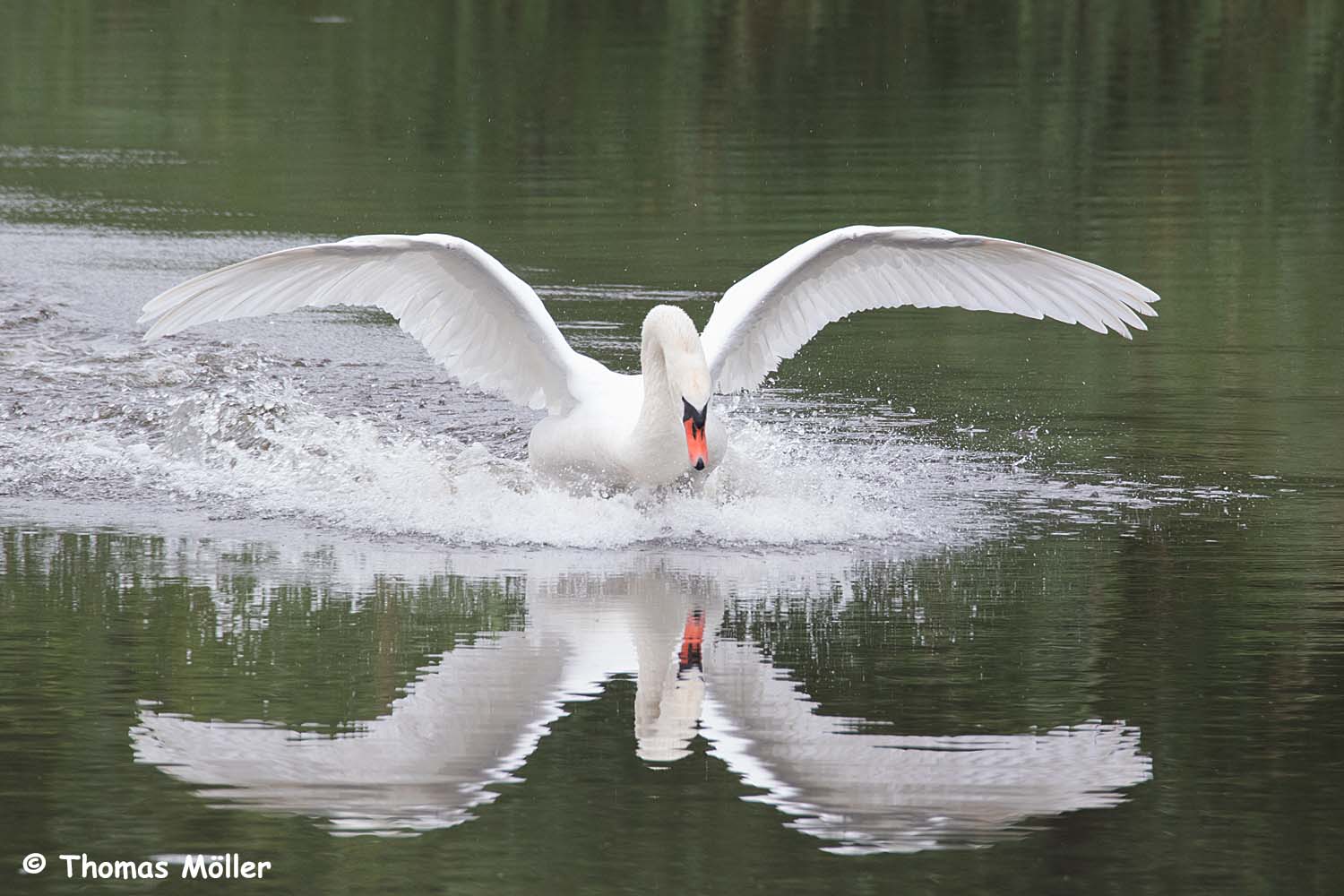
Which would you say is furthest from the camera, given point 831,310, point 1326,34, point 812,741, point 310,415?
point 1326,34

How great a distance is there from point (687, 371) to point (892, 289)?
2.05 metres

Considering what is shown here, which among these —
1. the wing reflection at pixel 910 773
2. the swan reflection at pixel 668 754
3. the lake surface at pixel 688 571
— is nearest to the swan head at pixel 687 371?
the lake surface at pixel 688 571

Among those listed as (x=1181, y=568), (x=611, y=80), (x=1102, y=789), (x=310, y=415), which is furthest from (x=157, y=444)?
(x=611, y=80)

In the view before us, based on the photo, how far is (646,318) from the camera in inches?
353

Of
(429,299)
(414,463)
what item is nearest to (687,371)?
(429,299)

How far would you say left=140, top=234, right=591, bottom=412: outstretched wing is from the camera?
29.6ft

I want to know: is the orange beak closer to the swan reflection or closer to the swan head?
the swan head

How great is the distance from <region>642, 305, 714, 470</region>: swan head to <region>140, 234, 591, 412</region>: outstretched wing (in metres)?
1.02

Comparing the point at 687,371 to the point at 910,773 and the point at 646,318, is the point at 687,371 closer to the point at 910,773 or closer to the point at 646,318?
the point at 646,318

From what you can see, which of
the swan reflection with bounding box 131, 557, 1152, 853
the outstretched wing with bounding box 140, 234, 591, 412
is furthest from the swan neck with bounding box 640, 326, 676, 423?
the swan reflection with bounding box 131, 557, 1152, 853

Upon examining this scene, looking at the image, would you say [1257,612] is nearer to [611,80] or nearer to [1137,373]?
[1137,373]

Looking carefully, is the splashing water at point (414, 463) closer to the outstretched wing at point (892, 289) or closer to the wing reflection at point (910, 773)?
the outstretched wing at point (892, 289)

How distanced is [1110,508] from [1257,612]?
1812mm

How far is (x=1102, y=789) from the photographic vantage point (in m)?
5.45
